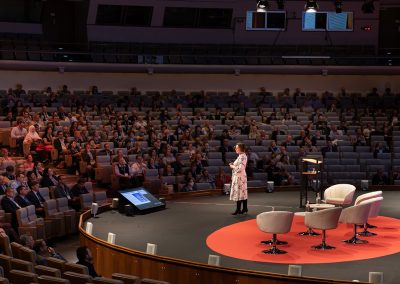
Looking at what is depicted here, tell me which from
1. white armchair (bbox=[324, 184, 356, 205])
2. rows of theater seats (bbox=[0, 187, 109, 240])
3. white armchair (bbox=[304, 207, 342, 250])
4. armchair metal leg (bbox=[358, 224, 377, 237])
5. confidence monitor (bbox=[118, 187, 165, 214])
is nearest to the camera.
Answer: white armchair (bbox=[304, 207, 342, 250])

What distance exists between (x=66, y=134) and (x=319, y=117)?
298 inches

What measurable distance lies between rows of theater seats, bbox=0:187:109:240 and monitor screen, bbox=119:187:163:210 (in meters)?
0.90

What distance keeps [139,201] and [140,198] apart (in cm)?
12

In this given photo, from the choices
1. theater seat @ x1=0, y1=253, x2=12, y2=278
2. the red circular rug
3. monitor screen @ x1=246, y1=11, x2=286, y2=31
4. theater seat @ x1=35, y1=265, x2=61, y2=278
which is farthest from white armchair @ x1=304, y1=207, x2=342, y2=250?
monitor screen @ x1=246, y1=11, x2=286, y2=31

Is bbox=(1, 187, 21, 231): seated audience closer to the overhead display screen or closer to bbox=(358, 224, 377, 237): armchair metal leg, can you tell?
bbox=(358, 224, 377, 237): armchair metal leg

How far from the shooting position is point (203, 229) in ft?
34.1

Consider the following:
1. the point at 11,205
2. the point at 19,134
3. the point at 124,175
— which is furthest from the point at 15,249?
the point at 19,134

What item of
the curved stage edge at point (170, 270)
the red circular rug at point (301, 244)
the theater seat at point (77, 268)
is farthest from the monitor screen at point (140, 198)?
the theater seat at point (77, 268)

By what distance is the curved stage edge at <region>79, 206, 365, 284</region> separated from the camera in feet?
22.6

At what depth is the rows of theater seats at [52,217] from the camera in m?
10.4

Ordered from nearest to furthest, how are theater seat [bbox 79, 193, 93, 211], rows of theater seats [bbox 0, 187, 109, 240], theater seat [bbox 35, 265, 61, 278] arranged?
theater seat [bbox 35, 265, 61, 278]
rows of theater seats [bbox 0, 187, 109, 240]
theater seat [bbox 79, 193, 93, 211]

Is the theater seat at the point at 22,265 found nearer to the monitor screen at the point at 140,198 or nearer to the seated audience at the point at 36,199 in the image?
the seated audience at the point at 36,199

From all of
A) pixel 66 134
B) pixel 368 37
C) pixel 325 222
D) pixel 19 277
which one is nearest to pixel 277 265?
pixel 325 222

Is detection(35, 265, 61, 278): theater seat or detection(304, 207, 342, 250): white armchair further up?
detection(304, 207, 342, 250): white armchair
